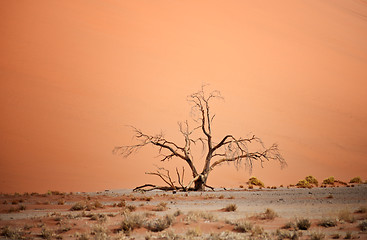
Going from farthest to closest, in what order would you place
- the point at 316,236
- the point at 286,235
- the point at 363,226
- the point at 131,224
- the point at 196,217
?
the point at 196,217, the point at 131,224, the point at 363,226, the point at 286,235, the point at 316,236

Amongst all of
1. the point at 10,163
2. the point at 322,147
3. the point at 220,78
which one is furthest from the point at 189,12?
the point at 10,163

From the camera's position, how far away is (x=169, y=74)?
154ft

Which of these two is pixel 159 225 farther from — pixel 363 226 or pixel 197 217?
pixel 363 226

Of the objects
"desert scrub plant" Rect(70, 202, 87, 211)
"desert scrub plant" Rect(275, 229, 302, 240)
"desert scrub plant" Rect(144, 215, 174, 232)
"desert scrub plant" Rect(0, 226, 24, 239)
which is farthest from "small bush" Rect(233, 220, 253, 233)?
"desert scrub plant" Rect(70, 202, 87, 211)

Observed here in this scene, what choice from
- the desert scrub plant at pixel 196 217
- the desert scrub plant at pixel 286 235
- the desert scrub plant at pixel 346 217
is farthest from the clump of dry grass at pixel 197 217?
the desert scrub plant at pixel 346 217

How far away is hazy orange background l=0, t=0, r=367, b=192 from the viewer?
1340 inches

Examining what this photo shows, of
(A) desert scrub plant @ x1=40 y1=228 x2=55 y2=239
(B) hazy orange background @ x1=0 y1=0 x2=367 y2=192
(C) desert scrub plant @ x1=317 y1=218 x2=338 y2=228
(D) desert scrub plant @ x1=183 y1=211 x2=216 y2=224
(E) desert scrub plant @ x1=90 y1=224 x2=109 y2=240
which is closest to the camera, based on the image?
(E) desert scrub plant @ x1=90 y1=224 x2=109 y2=240

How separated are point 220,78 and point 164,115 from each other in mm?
10452

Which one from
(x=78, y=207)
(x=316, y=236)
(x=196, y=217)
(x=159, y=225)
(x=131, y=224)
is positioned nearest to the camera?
(x=316, y=236)

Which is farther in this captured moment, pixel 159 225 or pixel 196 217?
pixel 196 217

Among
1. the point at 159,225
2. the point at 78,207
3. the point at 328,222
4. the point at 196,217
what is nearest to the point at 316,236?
the point at 328,222

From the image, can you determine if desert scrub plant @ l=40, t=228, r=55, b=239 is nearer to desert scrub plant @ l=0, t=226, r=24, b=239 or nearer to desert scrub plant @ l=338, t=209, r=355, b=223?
desert scrub plant @ l=0, t=226, r=24, b=239

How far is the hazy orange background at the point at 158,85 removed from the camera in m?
34.0

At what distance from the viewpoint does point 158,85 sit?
4519cm
